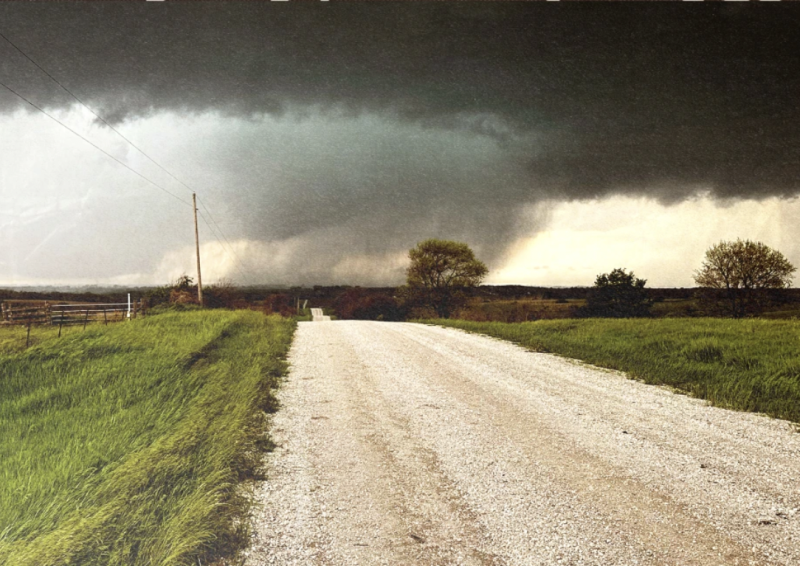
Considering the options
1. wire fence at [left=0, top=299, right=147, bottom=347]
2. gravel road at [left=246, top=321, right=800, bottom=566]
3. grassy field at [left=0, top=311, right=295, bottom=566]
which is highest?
wire fence at [left=0, top=299, right=147, bottom=347]

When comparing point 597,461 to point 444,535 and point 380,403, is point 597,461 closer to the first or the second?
point 444,535

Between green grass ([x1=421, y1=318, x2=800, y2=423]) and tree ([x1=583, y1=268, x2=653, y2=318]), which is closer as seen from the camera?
green grass ([x1=421, y1=318, x2=800, y2=423])

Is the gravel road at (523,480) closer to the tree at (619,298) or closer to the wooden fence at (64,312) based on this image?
the wooden fence at (64,312)

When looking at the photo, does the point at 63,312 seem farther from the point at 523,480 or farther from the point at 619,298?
the point at 619,298

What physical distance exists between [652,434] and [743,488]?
1453 millimetres

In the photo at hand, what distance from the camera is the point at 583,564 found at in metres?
2.92

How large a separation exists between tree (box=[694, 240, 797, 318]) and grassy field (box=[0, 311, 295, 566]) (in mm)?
37104

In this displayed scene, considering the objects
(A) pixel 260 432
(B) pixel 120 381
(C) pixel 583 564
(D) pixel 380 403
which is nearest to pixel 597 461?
(C) pixel 583 564

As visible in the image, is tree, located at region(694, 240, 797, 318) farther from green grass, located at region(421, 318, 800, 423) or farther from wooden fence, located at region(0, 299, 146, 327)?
wooden fence, located at region(0, 299, 146, 327)

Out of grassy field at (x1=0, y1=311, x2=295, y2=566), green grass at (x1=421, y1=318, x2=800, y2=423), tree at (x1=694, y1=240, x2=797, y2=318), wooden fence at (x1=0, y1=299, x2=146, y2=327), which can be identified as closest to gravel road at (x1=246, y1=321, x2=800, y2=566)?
grassy field at (x1=0, y1=311, x2=295, y2=566)

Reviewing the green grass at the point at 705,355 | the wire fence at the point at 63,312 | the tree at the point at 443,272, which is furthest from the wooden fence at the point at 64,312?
the tree at the point at 443,272

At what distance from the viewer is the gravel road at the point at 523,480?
10.3ft

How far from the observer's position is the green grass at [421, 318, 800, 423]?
7.33 m

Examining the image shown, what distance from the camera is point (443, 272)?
4556 centimetres
